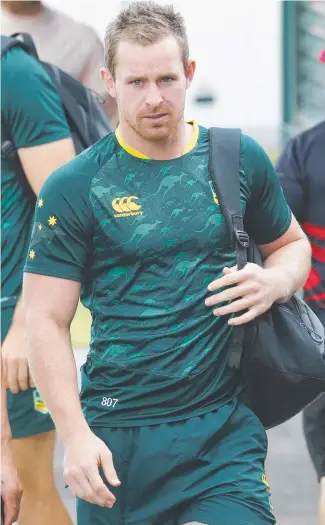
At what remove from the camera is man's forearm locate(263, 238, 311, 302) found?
350cm

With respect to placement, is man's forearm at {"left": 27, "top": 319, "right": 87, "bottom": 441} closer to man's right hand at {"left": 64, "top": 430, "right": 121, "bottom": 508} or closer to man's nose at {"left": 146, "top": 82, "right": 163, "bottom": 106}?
man's right hand at {"left": 64, "top": 430, "right": 121, "bottom": 508}

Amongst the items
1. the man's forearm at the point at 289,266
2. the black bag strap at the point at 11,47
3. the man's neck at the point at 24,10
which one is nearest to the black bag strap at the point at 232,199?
the man's forearm at the point at 289,266

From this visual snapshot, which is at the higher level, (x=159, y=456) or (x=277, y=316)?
(x=277, y=316)

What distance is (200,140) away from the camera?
3562 millimetres

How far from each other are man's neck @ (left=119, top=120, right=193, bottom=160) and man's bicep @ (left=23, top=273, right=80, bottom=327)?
0.42 meters

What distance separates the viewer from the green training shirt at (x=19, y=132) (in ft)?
13.6

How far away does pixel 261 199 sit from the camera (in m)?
3.60

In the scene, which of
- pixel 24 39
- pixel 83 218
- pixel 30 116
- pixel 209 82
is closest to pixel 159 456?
pixel 83 218

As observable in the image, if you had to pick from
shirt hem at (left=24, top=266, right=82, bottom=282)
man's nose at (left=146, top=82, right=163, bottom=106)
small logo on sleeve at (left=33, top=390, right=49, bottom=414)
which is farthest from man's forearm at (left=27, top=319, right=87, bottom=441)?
small logo on sleeve at (left=33, top=390, right=49, bottom=414)

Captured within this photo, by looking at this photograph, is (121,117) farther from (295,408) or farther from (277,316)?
(295,408)

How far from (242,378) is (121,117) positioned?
0.83 meters

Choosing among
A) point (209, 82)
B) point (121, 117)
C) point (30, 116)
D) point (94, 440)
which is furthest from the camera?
point (209, 82)

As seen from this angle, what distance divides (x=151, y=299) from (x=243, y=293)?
0.26 metres

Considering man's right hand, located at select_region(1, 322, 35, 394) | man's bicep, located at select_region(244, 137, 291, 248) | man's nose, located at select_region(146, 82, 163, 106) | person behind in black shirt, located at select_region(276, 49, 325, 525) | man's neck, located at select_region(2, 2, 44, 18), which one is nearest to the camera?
man's nose, located at select_region(146, 82, 163, 106)
